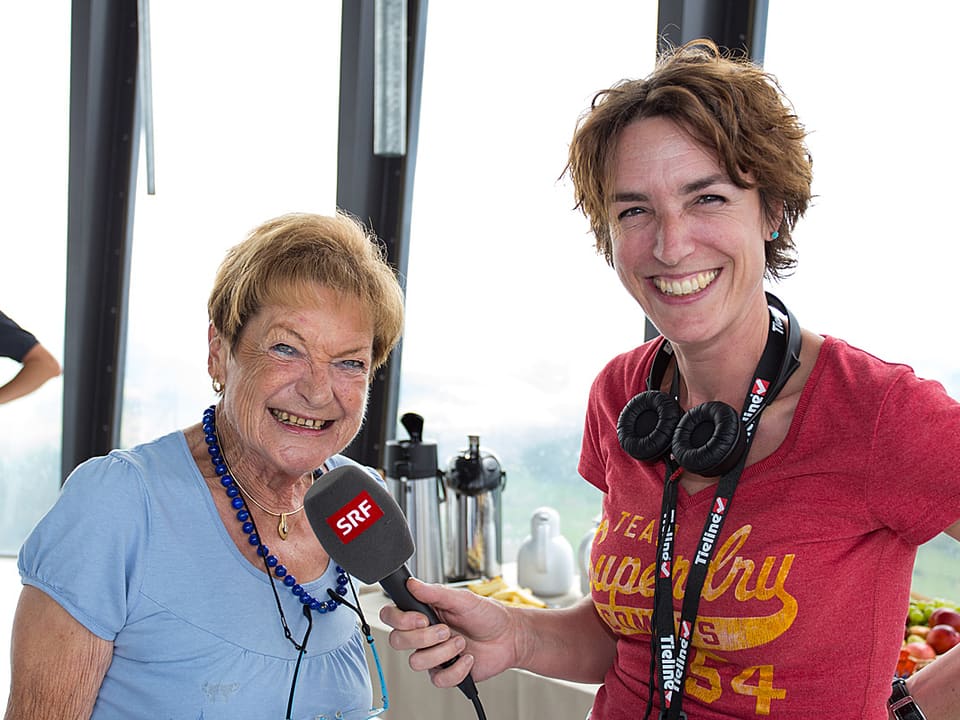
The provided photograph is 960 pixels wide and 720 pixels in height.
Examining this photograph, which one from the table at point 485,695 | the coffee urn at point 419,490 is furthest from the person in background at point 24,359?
the table at point 485,695

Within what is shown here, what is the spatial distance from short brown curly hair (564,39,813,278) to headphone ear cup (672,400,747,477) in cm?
31

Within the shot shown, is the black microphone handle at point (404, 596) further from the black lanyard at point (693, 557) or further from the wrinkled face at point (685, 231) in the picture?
the wrinkled face at point (685, 231)

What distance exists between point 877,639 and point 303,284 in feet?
3.20

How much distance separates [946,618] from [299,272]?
5.69 ft

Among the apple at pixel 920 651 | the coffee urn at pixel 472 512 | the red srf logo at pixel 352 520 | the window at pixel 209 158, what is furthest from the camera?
the window at pixel 209 158

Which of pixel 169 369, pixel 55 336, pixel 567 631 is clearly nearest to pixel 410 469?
pixel 567 631

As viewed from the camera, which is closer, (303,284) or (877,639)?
(877,639)

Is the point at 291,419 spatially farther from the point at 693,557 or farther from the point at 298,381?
the point at 693,557

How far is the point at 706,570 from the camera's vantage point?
1.37 m

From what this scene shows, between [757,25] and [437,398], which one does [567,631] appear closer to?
[757,25]

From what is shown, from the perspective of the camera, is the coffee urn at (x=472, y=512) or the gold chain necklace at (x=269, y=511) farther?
the coffee urn at (x=472, y=512)

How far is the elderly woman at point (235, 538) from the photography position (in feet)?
4.47

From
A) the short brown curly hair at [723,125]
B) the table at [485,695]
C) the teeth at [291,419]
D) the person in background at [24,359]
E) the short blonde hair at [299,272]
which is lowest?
the table at [485,695]

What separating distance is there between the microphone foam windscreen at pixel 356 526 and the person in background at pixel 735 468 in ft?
0.35
